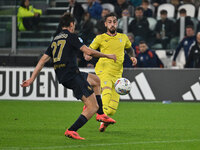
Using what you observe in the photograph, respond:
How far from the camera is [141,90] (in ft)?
→ 57.1

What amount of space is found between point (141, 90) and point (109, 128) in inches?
255

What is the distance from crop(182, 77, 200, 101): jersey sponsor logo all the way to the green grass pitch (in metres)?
0.41

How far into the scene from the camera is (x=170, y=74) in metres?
17.4

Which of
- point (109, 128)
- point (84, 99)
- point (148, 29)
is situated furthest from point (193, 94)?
point (84, 99)

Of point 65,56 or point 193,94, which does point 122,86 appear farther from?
point 193,94

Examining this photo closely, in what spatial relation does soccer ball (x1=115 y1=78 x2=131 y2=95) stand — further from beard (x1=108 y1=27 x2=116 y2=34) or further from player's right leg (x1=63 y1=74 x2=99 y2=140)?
player's right leg (x1=63 y1=74 x2=99 y2=140)

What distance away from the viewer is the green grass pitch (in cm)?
862

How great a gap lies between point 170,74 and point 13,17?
19.6 feet

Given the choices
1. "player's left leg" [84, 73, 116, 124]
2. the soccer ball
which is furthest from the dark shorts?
the soccer ball

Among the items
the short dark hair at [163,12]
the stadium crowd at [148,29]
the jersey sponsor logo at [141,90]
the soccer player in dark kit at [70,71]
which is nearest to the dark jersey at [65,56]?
the soccer player in dark kit at [70,71]

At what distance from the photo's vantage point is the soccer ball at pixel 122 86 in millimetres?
10498

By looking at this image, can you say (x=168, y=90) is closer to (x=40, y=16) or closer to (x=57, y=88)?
(x=57, y=88)

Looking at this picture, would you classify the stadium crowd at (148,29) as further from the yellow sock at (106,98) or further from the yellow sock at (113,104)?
the yellow sock at (106,98)

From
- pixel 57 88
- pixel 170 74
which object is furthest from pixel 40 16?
pixel 170 74
